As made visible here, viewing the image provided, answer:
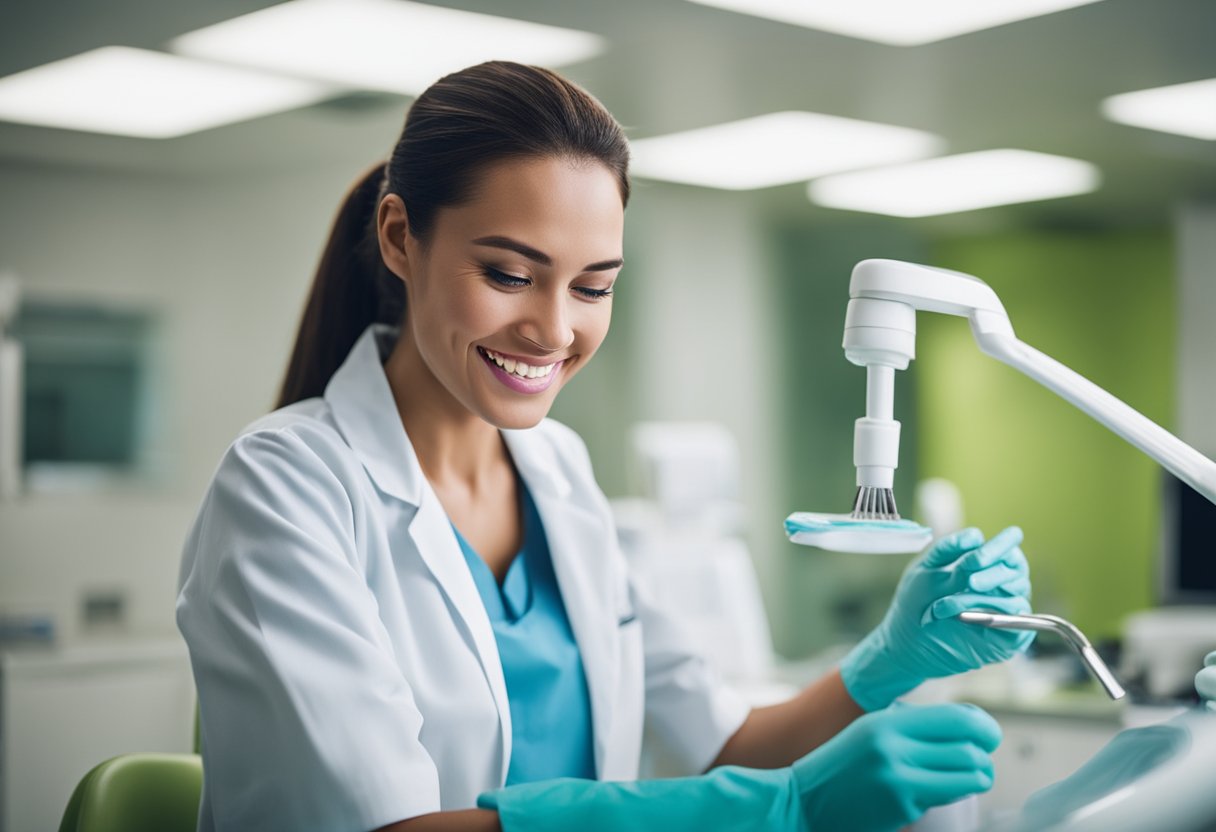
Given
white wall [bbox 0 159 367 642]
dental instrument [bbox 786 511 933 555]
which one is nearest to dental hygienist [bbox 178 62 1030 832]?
dental instrument [bbox 786 511 933 555]

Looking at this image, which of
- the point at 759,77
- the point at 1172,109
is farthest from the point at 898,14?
the point at 1172,109

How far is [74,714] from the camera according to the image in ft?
13.3

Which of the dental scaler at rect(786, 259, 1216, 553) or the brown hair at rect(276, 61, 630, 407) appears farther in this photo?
the brown hair at rect(276, 61, 630, 407)

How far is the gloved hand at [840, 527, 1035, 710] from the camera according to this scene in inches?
51.2

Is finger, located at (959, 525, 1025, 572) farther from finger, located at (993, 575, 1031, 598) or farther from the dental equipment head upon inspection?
the dental equipment head

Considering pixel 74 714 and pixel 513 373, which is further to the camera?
pixel 74 714

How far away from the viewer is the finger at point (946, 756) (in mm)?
972

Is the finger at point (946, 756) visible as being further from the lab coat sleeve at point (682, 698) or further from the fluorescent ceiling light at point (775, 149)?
the fluorescent ceiling light at point (775, 149)

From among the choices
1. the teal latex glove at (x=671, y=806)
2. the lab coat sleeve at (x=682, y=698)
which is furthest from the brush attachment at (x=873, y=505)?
the lab coat sleeve at (x=682, y=698)

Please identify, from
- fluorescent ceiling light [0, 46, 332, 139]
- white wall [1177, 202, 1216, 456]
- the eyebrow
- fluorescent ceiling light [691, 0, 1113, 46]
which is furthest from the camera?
white wall [1177, 202, 1216, 456]

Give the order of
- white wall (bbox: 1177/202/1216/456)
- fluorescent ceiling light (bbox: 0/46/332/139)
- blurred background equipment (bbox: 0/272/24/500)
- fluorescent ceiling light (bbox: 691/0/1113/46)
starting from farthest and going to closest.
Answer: white wall (bbox: 1177/202/1216/456), blurred background equipment (bbox: 0/272/24/500), fluorescent ceiling light (bbox: 0/46/332/139), fluorescent ceiling light (bbox: 691/0/1113/46)

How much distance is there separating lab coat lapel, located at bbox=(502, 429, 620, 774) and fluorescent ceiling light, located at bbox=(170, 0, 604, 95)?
201 centimetres

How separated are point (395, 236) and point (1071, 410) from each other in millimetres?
6095

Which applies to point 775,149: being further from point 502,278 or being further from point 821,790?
point 821,790
